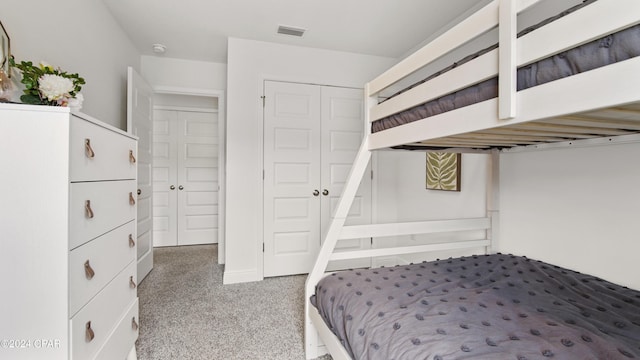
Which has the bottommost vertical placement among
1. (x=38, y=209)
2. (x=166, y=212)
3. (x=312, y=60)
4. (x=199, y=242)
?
(x=199, y=242)

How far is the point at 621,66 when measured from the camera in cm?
59

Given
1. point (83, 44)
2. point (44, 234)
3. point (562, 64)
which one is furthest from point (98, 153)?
point (562, 64)

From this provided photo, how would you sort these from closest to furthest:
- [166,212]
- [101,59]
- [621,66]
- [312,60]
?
1. [621,66]
2. [101,59]
3. [312,60]
4. [166,212]

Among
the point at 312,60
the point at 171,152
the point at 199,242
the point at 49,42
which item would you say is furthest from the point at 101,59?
the point at 199,242

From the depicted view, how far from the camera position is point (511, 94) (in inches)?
31.3

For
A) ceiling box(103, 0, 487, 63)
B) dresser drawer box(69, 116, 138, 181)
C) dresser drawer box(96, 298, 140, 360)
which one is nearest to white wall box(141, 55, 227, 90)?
ceiling box(103, 0, 487, 63)

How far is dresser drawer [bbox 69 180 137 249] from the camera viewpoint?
987 mm

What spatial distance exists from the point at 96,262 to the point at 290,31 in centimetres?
244

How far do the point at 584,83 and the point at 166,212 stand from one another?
4.80m

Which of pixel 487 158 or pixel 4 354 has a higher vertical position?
pixel 487 158

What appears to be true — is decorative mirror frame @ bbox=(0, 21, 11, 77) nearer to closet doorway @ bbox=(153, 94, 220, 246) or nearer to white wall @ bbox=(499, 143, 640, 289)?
white wall @ bbox=(499, 143, 640, 289)

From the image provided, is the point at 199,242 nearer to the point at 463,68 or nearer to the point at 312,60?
the point at 312,60

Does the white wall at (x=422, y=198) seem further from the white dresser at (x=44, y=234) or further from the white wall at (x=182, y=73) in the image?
the white dresser at (x=44, y=234)

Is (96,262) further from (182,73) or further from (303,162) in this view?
(182,73)
